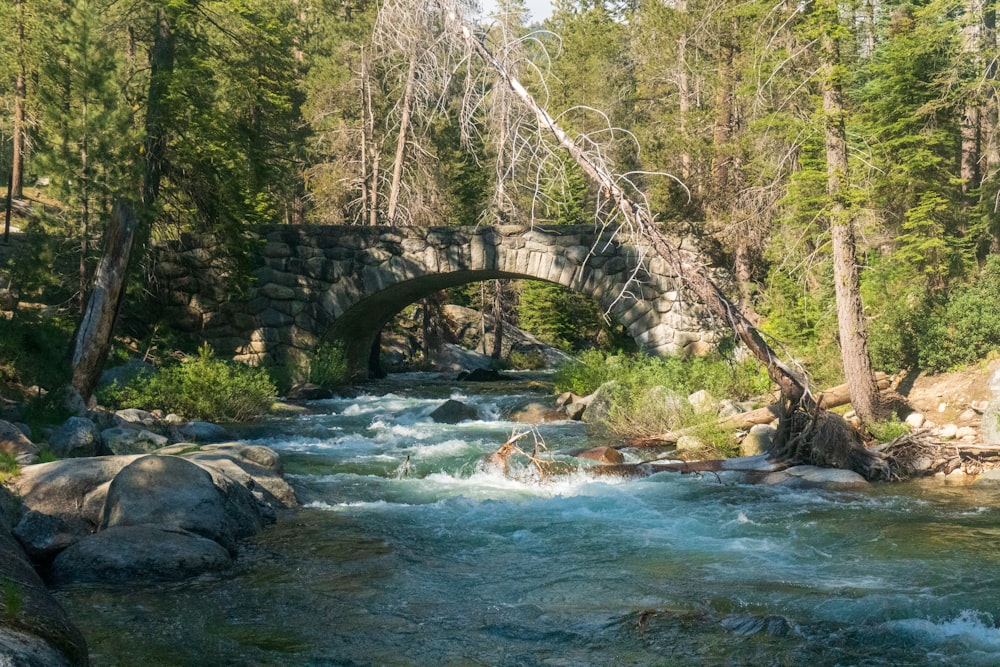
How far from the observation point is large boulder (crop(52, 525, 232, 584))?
5.83 m

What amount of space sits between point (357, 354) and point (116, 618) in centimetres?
1630

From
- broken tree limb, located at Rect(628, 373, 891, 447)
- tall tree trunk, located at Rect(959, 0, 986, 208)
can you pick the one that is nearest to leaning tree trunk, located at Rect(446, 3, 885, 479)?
broken tree limb, located at Rect(628, 373, 891, 447)

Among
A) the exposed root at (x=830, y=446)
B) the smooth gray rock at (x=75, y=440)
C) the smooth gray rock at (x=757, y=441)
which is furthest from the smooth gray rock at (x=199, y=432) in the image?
the exposed root at (x=830, y=446)

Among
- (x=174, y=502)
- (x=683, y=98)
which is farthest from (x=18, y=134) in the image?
(x=174, y=502)

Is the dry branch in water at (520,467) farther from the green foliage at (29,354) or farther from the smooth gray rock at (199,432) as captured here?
the green foliage at (29,354)

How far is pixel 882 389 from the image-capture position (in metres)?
11.7

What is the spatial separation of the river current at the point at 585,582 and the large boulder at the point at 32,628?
27.5 inches

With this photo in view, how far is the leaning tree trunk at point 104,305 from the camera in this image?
12.1 m

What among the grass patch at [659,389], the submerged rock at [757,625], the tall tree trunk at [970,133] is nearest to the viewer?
the submerged rock at [757,625]

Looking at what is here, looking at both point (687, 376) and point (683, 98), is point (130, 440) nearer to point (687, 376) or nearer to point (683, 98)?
point (687, 376)

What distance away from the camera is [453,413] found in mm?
14875

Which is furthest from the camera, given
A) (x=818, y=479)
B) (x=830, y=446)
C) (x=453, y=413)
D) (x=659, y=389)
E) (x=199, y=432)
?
(x=453, y=413)

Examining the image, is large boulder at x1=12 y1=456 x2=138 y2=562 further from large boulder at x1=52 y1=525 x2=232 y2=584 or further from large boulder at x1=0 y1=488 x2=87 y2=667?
large boulder at x1=0 y1=488 x2=87 y2=667

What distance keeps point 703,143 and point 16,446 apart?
13.7 metres
